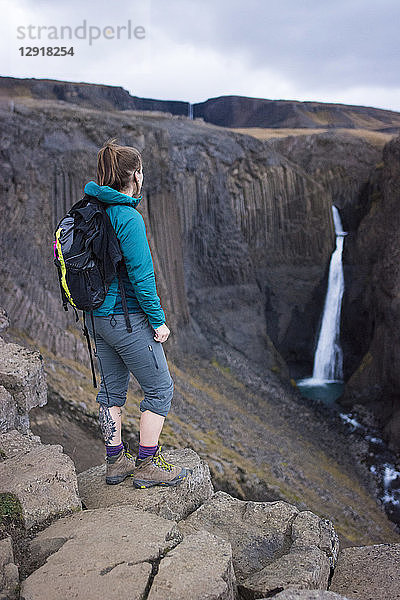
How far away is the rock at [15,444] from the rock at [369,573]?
232 centimetres

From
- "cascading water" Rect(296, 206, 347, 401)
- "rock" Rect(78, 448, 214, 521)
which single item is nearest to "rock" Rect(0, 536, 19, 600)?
"rock" Rect(78, 448, 214, 521)

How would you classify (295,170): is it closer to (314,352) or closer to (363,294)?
(363,294)

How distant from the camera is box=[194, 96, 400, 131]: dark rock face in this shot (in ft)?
43.3

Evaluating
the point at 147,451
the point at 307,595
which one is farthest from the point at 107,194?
the point at 307,595

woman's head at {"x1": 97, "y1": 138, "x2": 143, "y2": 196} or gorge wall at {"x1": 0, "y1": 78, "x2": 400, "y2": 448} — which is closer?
woman's head at {"x1": 97, "y1": 138, "x2": 143, "y2": 196}

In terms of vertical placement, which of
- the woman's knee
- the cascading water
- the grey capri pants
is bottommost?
the cascading water

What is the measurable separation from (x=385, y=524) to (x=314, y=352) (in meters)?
8.58

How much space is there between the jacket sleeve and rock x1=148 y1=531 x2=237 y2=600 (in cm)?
131

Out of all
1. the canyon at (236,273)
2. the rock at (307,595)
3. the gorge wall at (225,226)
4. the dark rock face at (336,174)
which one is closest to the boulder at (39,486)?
the rock at (307,595)

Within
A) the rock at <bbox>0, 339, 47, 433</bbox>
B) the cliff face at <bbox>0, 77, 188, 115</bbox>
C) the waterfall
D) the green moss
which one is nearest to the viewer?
the green moss

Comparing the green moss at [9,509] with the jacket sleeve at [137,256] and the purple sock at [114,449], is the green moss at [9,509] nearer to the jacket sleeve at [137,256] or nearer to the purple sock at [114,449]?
the purple sock at [114,449]

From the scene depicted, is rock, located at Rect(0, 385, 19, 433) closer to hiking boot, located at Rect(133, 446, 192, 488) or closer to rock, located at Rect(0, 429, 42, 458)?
rock, located at Rect(0, 429, 42, 458)

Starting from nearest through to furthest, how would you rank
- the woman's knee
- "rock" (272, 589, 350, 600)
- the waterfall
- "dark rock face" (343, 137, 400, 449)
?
"rock" (272, 589, 350, 600) → the woman's knee → "dark rock face" (343, 137, 400, 449) → the waterfall

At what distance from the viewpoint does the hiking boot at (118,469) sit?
3.75 m
